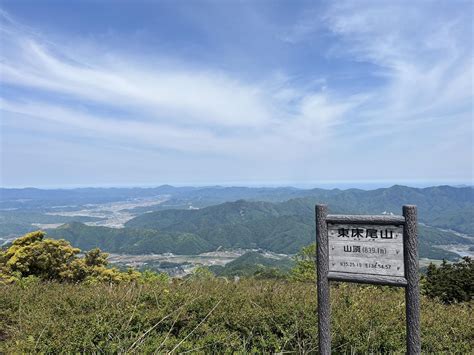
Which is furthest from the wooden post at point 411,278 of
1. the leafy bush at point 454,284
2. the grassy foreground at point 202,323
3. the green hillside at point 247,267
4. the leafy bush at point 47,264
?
the green hillside at point 247,267

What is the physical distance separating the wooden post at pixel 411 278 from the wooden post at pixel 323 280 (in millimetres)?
798

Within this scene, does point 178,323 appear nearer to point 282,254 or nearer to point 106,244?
point 282,254

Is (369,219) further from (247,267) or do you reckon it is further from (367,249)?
(247,267)

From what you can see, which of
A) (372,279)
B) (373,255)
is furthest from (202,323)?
(373,255)

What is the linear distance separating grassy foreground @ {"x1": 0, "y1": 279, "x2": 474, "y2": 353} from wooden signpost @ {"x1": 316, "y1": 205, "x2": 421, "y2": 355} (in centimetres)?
92

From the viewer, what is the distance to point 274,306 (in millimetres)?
5160

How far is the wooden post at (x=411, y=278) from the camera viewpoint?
326 centimetres

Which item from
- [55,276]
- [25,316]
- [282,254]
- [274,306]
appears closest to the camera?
[25,316]

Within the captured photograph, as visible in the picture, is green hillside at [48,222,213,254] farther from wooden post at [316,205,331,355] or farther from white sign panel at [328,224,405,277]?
white sign panel at [328,224,405,277]

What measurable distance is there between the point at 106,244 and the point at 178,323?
184 m

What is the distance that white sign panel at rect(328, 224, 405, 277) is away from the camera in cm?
332

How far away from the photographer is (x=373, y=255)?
3389 millimetres

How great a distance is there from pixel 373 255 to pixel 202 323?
261 cm

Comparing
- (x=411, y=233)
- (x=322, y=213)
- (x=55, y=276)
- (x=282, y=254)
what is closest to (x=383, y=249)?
(x=411, y=233)
